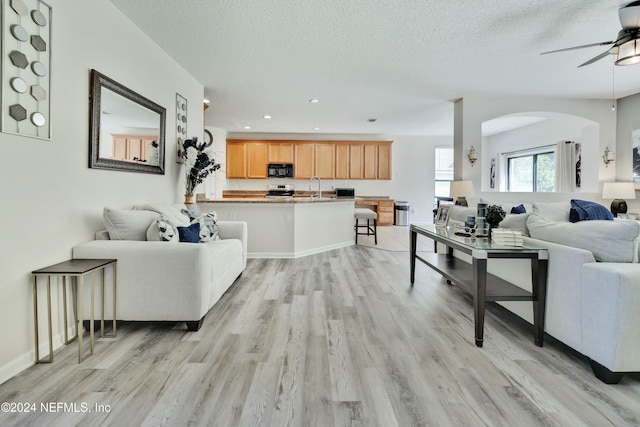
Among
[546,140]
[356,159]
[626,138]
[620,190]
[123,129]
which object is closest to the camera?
[123,129]

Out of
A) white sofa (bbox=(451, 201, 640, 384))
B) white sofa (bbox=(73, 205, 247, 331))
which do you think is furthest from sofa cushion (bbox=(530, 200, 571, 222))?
white sofa (bbox=(73, 205, 247, 331))

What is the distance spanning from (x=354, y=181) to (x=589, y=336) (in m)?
7.27

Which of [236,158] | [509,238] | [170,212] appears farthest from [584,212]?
[236,158]

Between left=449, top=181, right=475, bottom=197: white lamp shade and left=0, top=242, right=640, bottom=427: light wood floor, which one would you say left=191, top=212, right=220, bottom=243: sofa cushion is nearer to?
left=0, top=242, right=640, bottom=427: light wood floor

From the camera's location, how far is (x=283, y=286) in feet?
11.3

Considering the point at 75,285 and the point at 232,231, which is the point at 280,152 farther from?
the point at 75,285

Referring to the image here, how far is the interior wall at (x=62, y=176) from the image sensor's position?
172cm

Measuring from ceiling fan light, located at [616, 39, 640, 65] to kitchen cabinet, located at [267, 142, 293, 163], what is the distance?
6.64m

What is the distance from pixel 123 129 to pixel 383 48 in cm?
268

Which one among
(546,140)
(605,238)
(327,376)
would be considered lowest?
(327,376)

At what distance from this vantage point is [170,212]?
3.06 meters

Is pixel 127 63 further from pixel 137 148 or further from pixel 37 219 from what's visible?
pixel 37 219

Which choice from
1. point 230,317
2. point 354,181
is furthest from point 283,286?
point 354,181

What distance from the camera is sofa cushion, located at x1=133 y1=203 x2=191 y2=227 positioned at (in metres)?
2.89
